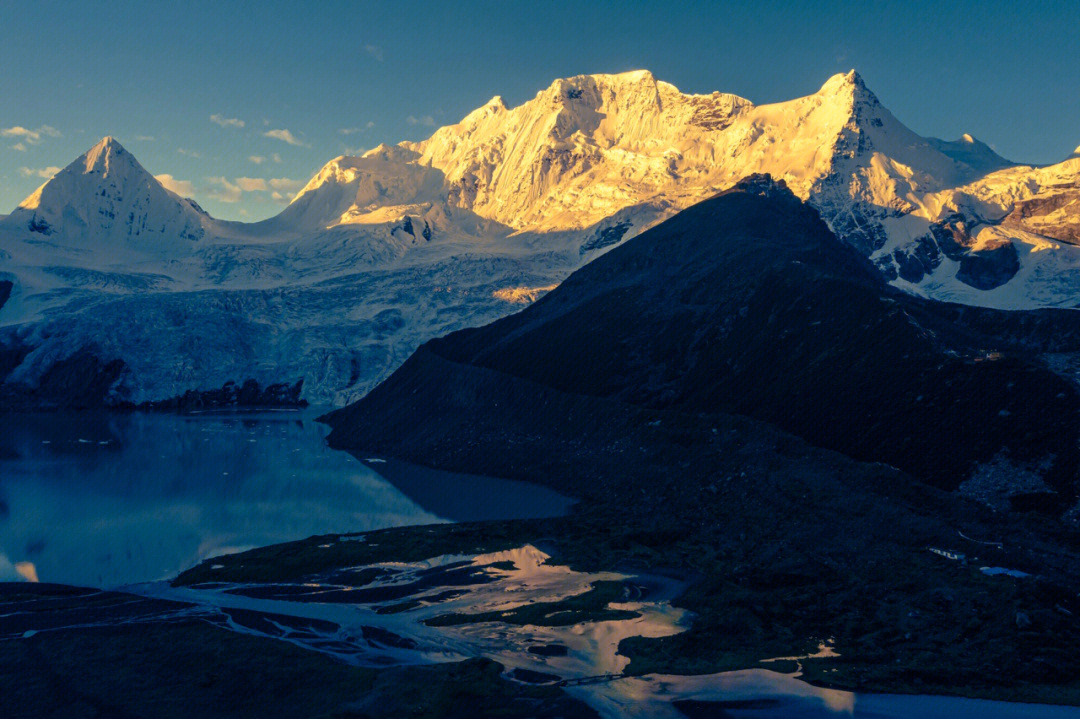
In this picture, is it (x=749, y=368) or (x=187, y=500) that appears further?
(x=749, y=368)

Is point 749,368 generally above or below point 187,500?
above

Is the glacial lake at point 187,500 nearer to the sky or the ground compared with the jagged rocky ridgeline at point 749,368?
nearer to the ground

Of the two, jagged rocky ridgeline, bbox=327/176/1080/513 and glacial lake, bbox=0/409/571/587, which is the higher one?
jagged rocky ridgeline, bbox=327/176/1080/513

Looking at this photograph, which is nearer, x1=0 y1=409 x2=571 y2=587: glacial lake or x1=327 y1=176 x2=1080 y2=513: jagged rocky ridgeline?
x1=0 y1=409 x2=571 y2=587: glacial lake

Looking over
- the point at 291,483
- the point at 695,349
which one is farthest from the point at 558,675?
the point at 695,349

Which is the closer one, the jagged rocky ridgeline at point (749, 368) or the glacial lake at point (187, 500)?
the glacial lake at point (187, 500)

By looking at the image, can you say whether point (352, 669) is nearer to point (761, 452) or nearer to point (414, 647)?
point (414, 647)
